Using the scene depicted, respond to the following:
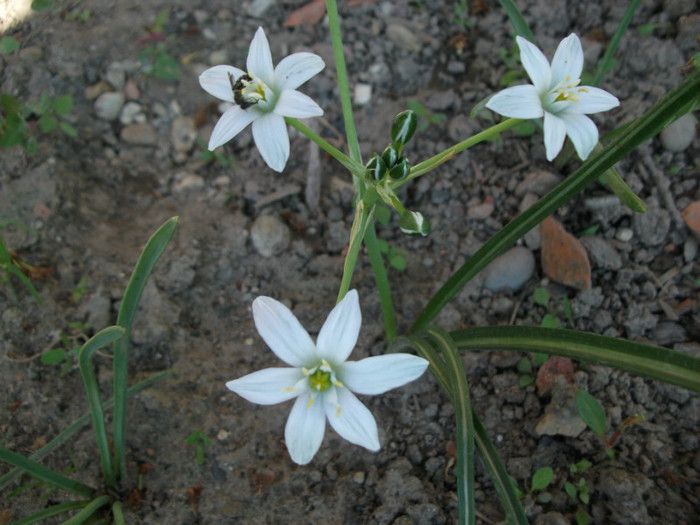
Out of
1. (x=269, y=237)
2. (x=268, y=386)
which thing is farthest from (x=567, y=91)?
(x=269, y=237)

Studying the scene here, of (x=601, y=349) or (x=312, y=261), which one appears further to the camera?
(x=312, y=261)

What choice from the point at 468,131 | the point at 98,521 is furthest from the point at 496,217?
the point at 98,521

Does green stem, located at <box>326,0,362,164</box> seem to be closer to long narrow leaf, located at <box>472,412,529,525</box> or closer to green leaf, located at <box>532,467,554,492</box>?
long narrow leaf, located at <box>472,412,529,525</box>

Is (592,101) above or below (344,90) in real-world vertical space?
below

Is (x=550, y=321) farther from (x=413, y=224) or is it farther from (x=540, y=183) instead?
(x=413, y=224)

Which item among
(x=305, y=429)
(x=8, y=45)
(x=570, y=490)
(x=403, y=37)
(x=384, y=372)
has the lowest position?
(x=570, y=490)

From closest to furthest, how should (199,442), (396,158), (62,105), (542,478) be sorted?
(396,158)
(542,478)
(199,442)
(62,105)

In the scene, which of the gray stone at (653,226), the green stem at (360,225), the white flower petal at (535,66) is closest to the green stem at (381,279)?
the green stem at (360,225)

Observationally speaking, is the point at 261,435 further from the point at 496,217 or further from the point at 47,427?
the point at 496,217
